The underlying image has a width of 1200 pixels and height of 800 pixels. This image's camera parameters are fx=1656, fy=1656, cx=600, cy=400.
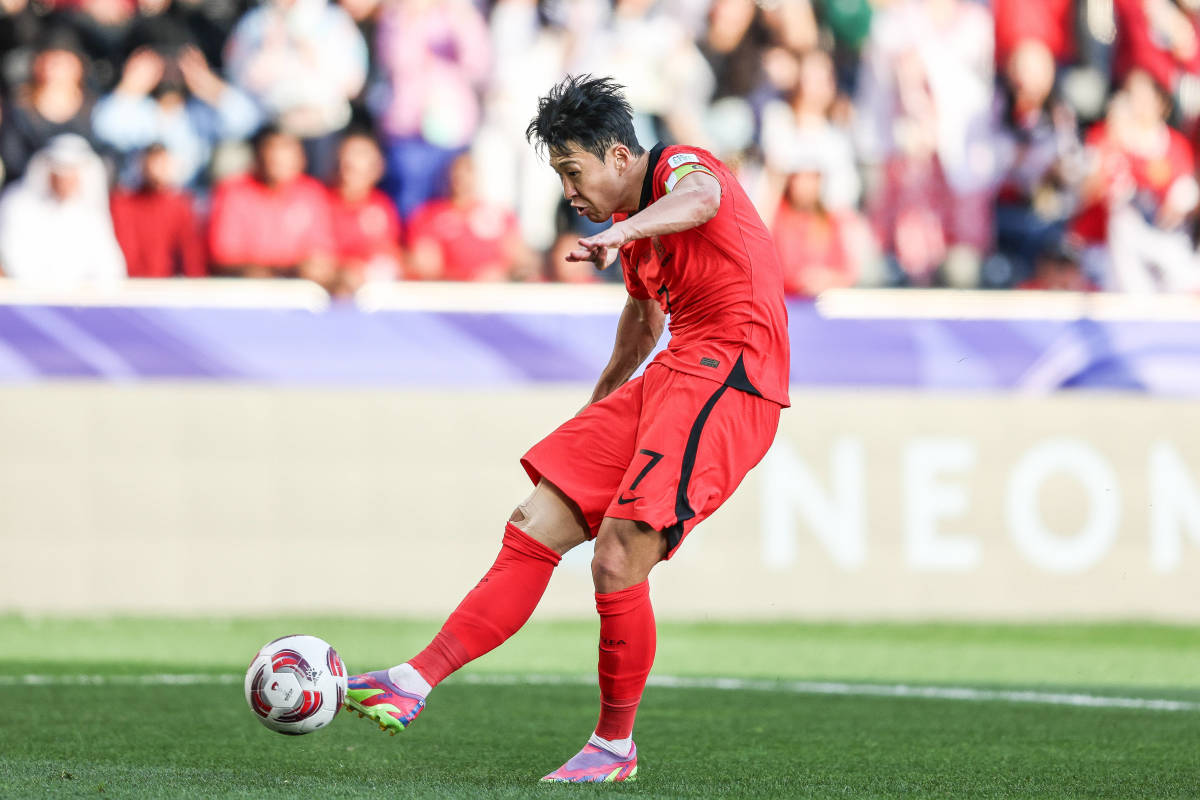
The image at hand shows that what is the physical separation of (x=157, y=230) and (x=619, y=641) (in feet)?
20.6

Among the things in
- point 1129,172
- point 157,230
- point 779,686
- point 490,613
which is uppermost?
point 1129,172

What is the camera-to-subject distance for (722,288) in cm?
462

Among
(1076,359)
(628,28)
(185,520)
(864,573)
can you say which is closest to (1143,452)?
(1076,359)

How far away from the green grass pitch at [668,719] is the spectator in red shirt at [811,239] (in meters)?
2.22

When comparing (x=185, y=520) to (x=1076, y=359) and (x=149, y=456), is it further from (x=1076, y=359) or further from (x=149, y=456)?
(x=1076, y=359)

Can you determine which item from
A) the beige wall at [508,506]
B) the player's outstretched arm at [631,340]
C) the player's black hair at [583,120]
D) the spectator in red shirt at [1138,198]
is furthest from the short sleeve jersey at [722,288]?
the spectator in red shirt at [1138,198]

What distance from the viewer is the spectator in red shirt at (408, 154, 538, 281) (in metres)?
10.2

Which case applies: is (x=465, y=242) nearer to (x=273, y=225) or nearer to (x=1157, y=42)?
(x=273, y=225)

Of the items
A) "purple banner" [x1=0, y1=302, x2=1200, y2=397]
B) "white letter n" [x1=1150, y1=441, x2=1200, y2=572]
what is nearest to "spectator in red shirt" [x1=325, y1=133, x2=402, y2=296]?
"purple banner" [x1=0, y1=302, x2=1200, y2=397]

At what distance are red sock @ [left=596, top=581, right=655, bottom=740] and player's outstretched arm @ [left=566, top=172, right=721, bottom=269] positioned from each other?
36.6 inches

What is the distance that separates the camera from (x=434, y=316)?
9602 millimetres

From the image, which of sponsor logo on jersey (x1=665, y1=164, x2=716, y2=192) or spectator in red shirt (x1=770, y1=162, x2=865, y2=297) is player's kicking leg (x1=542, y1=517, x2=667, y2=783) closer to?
sponsor logo on jersey (x1=665, y1=164, x2=716, y2=192)

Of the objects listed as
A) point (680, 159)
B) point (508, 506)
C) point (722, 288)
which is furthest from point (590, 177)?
point (508, 506)

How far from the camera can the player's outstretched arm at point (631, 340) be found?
5023mm
